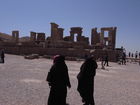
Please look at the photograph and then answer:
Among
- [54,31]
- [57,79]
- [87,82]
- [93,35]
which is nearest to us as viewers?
[57,79]

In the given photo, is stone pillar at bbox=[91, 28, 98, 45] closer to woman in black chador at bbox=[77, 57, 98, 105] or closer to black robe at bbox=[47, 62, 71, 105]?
woman in black chador at bbox=[77, 57, 98, 105]

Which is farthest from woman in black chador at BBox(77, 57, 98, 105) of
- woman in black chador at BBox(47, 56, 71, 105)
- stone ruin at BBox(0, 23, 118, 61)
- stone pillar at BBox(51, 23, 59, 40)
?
stone pillar at BBox(51, 23, 59, 40)

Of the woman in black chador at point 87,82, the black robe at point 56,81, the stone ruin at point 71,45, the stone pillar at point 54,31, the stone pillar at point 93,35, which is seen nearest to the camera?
the black robe at point 56,81

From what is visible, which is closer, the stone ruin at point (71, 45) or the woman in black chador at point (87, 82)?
the woman in black chador at point (87, 82)

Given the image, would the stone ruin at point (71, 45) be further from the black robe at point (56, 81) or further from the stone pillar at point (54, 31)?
the black robe at point (56, 81)

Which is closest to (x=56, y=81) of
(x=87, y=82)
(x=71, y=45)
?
(x=87, y=82)

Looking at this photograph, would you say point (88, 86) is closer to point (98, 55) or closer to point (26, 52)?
point (98, 55)

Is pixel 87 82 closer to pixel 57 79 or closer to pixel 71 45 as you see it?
pixel 57 79

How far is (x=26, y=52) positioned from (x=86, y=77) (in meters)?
30.4

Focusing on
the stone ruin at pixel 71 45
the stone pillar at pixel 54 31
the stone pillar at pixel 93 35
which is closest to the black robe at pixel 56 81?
the stone ruin at pixel 71 45

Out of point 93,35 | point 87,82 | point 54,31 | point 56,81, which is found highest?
point 54,31

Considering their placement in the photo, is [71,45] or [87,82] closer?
[87,82]

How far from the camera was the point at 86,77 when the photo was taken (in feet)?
21.2

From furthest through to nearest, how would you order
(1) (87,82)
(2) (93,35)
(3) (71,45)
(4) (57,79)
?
1. (2) (93,35)
2. (3) (71,45)
3. (1) (87,82)
4. (4) (57,79)
